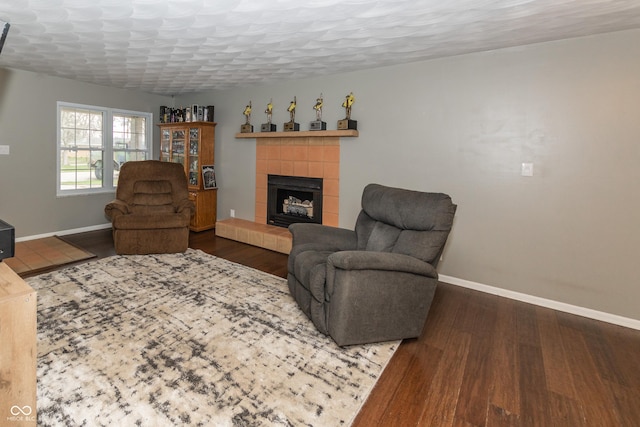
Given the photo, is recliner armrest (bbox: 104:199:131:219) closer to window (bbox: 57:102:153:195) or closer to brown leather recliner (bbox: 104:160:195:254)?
brown leather recliner (bbox: 104:160:195:254)

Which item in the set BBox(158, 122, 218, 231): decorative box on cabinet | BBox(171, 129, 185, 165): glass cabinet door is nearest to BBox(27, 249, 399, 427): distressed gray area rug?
BBox(158, 122, 218, 231): decorative box on cabinet

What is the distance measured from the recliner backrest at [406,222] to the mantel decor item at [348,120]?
1154 millimetres

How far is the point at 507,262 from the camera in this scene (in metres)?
3.28

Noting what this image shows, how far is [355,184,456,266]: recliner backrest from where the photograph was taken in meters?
2.41

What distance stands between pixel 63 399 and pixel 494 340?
2.55 meters

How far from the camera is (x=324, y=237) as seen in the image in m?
3.03

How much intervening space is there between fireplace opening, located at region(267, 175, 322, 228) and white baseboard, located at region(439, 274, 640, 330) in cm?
180

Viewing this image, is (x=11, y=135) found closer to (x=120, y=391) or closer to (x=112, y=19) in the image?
(x=112, y=19)

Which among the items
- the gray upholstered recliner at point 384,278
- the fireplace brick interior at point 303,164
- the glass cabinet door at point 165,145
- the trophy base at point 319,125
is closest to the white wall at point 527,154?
the fireplace brick interior at point 303,164

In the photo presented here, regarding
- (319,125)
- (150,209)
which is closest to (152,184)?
(150,209)

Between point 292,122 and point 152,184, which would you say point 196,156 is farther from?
point 292,122

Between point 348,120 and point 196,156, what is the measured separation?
2701mm

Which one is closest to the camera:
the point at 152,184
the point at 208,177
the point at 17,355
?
the point at 17,355

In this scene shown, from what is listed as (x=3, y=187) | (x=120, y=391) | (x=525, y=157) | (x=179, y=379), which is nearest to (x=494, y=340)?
(x=525, y=157)
